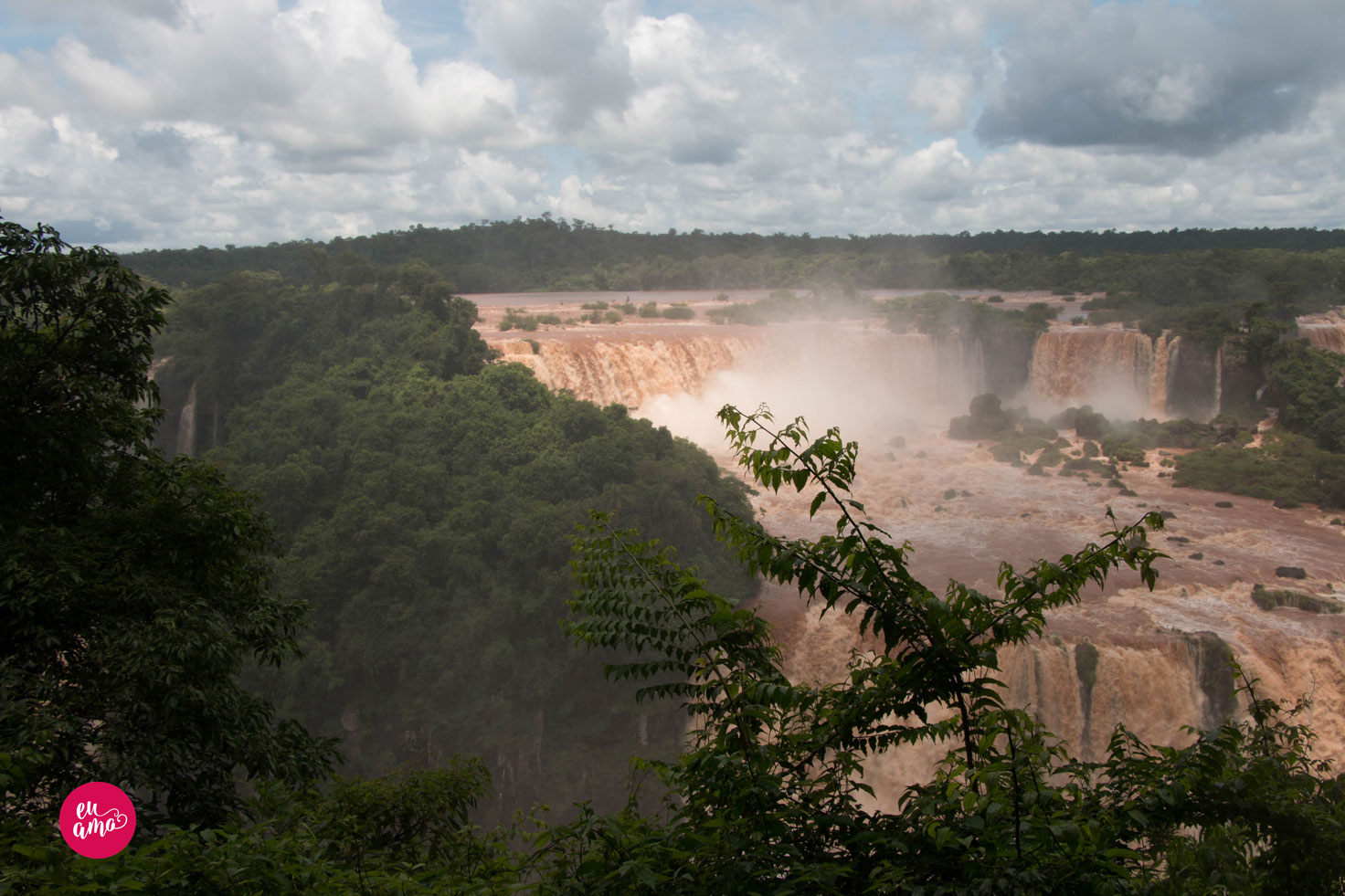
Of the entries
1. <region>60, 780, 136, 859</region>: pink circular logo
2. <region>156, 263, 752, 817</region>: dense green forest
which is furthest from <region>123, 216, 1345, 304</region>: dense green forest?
<region>60, 780, 136, 859</region>: pink circular logo

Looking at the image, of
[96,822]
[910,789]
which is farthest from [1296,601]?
[96,822]

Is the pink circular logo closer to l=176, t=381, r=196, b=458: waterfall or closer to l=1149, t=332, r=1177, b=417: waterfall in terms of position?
l=176, t=381, r=196, b=458: waterfall

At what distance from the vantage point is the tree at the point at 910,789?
2551mm

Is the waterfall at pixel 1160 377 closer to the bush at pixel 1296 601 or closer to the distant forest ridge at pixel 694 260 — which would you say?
the distant forest ridge at pixel 694 260

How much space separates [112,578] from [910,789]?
17.0 feet

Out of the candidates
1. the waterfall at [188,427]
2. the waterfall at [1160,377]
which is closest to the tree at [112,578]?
the waterfall at [188,427]

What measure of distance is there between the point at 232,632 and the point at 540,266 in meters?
51.4

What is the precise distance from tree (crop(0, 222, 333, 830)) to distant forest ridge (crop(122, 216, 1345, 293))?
3546cm

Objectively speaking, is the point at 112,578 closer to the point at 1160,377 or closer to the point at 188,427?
the point at 188,427

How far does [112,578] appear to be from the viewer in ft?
18.3

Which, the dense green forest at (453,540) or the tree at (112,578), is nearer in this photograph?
the tree at (112,578)

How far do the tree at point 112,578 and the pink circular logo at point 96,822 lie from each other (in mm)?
626

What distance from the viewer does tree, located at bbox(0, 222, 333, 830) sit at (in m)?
4.86

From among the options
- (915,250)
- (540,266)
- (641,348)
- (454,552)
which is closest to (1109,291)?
(915,250)
